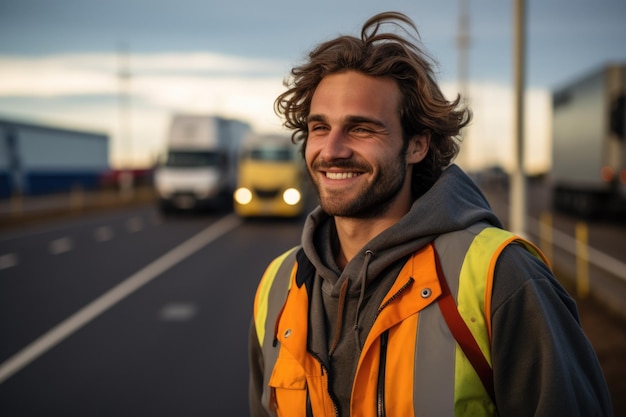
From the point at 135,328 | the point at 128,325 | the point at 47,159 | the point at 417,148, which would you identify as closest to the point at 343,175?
the point at 417,148

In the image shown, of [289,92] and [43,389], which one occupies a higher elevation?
[289,92]

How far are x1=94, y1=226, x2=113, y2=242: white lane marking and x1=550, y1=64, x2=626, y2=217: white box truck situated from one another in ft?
46.0

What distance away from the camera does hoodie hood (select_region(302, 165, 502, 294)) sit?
209cm

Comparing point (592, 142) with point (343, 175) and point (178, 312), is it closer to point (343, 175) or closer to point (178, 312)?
point (178, 312)

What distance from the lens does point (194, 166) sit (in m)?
26.4

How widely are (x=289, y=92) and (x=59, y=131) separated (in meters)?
47.0

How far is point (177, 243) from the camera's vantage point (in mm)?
17828

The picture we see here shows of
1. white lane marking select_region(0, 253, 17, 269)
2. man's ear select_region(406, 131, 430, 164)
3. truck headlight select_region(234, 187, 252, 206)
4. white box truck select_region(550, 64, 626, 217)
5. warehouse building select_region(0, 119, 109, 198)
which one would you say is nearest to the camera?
man's ear select_region(406, 131, 430, 164)

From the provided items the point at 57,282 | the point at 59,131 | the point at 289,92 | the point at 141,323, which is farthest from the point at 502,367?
the point at 59,131

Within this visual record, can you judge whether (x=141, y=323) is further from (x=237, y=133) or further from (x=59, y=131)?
(x=59, y=131)

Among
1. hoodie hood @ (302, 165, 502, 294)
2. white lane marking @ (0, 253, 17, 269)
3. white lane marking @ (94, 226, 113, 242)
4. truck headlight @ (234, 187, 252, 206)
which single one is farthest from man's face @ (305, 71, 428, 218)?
truck headlight @ (234, 187, 252, 206)

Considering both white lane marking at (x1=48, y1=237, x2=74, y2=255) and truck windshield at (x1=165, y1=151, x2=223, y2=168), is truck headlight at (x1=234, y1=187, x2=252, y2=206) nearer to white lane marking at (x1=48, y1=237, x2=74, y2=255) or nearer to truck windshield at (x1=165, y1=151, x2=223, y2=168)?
truck windshield at (x1=165, y1=151, x2=223, y2=168)

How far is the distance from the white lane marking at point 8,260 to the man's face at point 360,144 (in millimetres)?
12879

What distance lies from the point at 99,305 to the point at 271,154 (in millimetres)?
15844
